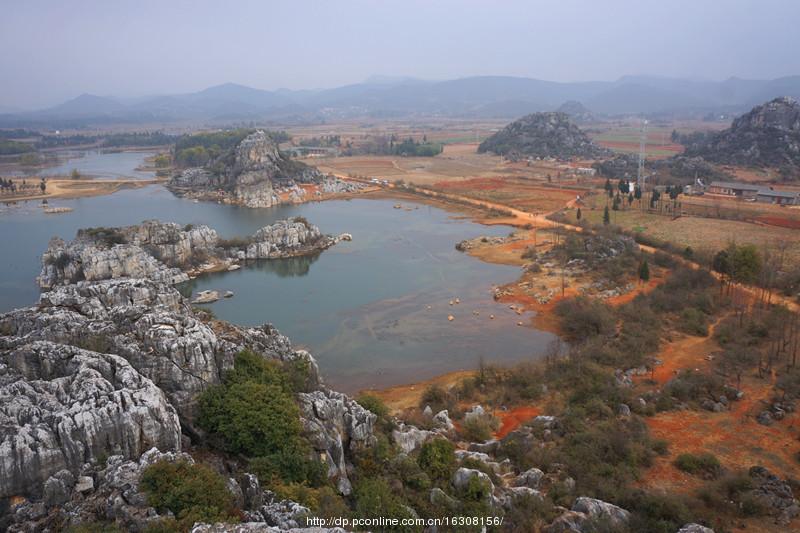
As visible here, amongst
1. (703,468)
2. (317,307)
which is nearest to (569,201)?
(317,307)

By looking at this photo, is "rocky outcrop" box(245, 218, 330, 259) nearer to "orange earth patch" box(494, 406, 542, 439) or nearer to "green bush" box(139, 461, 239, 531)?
"orange earth patch" box(494, 406, 542, 439)

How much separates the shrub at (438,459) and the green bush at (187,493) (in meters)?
5.70

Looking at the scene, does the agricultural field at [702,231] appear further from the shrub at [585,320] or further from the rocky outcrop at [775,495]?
the rocky outcrop at [775,495]

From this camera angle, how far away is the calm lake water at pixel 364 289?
25.8 m

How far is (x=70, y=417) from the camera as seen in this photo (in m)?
10.9

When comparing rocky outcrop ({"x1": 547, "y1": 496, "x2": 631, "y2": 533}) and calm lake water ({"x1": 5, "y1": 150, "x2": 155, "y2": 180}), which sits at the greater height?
calm lake water ({"x1": 5, "y1": 150, "x2": 155, "y2": 180})

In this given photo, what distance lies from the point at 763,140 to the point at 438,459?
3055 inches

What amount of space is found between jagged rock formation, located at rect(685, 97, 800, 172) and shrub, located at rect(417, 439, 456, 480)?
229 ft

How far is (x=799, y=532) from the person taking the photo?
39.8ft

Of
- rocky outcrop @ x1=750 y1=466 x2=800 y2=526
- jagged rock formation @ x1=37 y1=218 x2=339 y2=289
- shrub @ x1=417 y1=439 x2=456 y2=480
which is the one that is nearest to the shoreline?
jagged rock formation @ x1=37 y1=218 x2=339 y2=289

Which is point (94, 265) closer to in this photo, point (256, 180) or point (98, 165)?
point (256, 180)

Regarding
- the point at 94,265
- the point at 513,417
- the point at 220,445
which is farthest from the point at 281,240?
the point at 220,445

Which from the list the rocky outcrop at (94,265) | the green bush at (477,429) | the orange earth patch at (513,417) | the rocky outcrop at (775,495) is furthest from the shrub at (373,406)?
the rocky outcrop at (94,265)

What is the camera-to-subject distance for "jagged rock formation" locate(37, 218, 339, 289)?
3409cm
